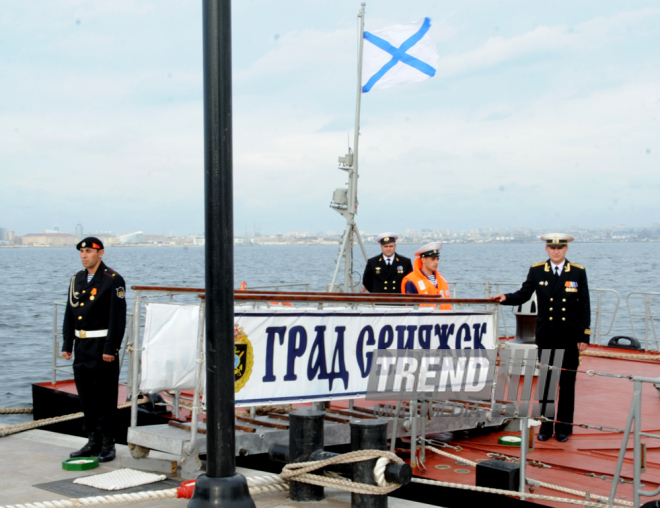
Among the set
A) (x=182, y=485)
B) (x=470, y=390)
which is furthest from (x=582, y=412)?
(x=182, y=485)

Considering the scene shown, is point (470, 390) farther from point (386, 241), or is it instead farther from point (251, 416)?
point (386, 241)

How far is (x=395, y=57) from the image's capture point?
42.5 feet

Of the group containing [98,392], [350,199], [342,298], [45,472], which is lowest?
[45,472]

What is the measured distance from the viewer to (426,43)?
12.8m

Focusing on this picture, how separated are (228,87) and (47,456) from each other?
4.68m

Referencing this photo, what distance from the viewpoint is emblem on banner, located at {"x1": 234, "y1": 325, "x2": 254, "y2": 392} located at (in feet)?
19.0

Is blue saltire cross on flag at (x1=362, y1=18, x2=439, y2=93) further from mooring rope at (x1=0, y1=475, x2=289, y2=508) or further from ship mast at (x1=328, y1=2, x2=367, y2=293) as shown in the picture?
mooring rope at (x1=0, y1=475, x2=289, y2=508)

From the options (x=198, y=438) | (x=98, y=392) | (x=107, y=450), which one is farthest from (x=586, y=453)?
(x=98, y=392)

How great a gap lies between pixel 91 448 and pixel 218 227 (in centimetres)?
368

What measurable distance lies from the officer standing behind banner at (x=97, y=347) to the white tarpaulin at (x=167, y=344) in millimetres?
943

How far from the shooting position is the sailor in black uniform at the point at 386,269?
10680mm

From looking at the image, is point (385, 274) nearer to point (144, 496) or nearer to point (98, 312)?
point (98, 312)

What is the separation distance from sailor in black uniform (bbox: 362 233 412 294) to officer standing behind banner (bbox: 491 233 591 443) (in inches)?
125

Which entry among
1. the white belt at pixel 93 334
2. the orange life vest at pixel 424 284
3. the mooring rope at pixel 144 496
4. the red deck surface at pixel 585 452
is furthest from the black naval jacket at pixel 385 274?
the mooring rope at pixel 144 496
